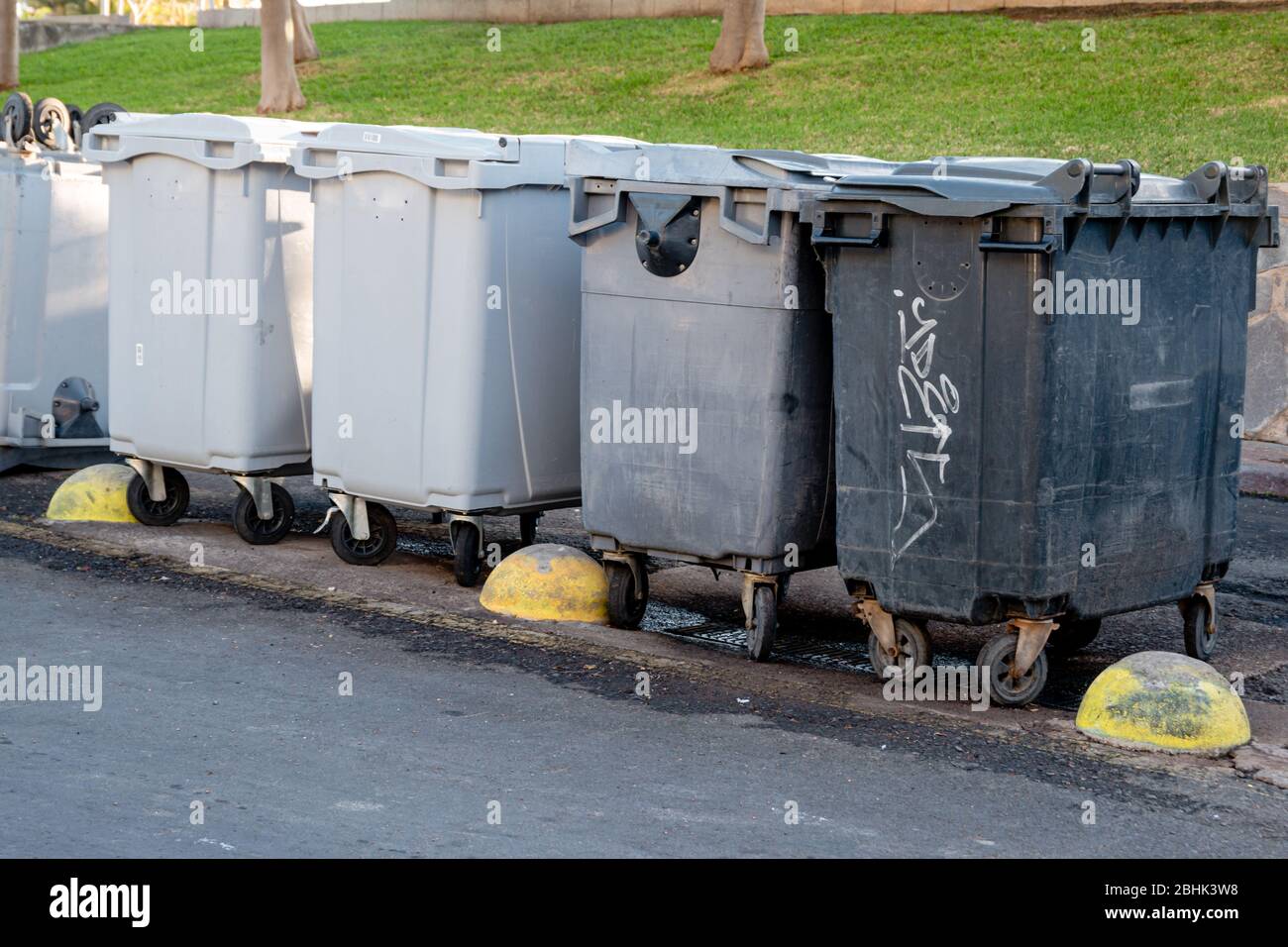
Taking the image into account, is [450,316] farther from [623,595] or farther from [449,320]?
[623,595]

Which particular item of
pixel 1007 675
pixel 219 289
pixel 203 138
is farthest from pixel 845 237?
pixel 203 138

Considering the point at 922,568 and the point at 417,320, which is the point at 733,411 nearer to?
the point at 922,568

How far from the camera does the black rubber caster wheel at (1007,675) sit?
18.5ft

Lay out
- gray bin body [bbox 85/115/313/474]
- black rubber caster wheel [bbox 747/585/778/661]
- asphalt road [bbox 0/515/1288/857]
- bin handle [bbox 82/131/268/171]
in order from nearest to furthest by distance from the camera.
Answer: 1. asphalt road [bbox 0/515/1288/857]
2. black rubber caster wheel [bbox 747/585/778/661]
3. bin handle [bbox 82/131/268/171]
4. gray bin body [bbox 85/115/313/474]

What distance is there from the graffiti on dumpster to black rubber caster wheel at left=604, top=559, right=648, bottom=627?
1.27 meters

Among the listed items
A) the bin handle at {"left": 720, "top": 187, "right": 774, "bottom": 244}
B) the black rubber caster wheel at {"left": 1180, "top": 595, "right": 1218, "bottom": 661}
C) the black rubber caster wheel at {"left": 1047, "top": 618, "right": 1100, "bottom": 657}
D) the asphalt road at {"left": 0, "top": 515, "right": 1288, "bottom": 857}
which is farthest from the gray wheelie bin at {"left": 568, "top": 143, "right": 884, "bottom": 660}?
the black rubber caster wheel at {"left": 1180, "top": 595, "right": 1218, "bottom": 661}

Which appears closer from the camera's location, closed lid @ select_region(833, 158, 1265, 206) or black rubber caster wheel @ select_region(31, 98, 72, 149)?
closed lid @ select_region(833, 158, 1265, 206)

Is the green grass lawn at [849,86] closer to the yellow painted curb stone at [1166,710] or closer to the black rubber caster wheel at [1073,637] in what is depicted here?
the black rubber caster wheel at [1073,637]

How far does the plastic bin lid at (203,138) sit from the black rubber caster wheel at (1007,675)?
3.91m

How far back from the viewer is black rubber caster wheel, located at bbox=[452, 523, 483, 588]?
7176 mm

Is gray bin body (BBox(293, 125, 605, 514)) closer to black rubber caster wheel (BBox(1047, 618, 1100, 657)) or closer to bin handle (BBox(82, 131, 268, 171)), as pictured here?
bin handle (BBox(82, 131, 268, 171))

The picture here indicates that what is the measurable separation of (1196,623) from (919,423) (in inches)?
57.9

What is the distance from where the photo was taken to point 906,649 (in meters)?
5.82

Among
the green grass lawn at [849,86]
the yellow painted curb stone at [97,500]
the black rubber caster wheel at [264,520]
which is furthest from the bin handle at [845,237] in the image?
the green grass lawn at [849,86]
